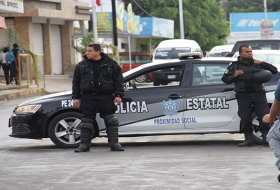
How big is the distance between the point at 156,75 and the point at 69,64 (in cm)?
3424

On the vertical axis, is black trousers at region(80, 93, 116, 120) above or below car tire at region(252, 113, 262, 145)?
above

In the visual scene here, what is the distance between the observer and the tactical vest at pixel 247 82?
11.3m

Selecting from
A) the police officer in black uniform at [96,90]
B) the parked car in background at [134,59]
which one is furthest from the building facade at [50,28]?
the police officer in black uniform at [96,90]

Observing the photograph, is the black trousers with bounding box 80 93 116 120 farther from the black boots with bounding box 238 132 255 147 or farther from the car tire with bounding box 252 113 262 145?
the car tire with bounding box 252 113 262 145

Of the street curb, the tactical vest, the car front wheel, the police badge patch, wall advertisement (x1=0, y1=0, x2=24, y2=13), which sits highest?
wall advertisement (x1=0, y1=0, x2=24, y2=13)

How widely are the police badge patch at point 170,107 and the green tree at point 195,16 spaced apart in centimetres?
5543

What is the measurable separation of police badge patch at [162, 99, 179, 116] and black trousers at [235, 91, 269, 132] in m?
0.92

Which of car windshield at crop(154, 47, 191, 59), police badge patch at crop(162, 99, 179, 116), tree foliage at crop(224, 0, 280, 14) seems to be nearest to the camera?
police badge patch at crop(162, 99, 179, 116)

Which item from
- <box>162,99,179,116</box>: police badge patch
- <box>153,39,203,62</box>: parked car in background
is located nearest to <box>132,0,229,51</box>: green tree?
<box>153,39,203,62</box>: parked car in background

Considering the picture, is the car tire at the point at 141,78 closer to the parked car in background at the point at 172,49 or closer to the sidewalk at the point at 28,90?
the sidewalk at the point at 28,90

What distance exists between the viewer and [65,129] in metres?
11.7

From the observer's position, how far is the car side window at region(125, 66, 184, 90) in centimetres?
1167

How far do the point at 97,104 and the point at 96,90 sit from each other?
0.21m

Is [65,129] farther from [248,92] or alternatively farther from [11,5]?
[11,5]
